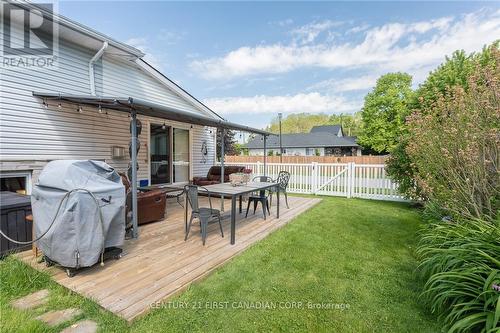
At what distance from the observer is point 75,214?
258 cm

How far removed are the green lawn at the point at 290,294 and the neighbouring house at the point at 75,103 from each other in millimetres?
2767

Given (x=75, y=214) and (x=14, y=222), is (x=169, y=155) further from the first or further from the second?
(x=75, y=214)

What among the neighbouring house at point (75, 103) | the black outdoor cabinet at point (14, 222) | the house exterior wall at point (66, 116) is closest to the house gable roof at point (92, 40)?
the neighbouring house at point (75, 103)

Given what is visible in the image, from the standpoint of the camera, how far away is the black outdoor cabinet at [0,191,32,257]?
10.6 feet

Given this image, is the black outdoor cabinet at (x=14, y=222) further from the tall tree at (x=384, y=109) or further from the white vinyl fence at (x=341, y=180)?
the tall tree at (x=384, y=109)

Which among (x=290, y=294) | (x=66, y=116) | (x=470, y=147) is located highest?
(x=66, y=116)

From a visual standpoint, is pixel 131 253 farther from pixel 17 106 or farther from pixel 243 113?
pixel 243 113

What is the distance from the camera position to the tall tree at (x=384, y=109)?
26.2 metres

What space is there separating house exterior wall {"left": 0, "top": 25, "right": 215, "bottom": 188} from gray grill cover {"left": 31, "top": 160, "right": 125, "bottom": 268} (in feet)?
8.67

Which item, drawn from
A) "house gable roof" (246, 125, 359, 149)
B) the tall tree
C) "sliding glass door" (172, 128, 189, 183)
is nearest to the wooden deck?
"sliding glass door" (172, 128, 189, 183)

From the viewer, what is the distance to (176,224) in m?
4.92

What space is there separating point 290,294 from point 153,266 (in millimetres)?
1724

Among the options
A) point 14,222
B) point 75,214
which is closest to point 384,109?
point 75,214

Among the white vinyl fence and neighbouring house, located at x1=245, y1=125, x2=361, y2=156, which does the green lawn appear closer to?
the white vinyl fence
